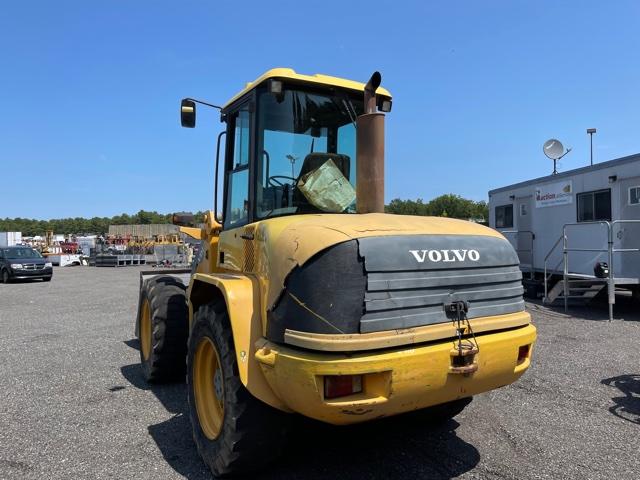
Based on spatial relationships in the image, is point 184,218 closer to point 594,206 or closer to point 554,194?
point 594,206

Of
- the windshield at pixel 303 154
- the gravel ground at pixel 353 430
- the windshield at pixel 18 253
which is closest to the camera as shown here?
the gravel ground at pixel 353 430

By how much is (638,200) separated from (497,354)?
915 cm

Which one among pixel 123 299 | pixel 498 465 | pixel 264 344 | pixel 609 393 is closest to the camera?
pixel 264 344

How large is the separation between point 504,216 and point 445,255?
1298 centimetres

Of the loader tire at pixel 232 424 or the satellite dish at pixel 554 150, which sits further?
the satellite dish at pixel 554 150

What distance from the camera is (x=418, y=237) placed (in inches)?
120

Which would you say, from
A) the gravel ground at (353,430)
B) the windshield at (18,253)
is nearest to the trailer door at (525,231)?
the gravel ground at (353,430)

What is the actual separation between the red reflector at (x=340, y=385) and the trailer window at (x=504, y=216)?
1318cm

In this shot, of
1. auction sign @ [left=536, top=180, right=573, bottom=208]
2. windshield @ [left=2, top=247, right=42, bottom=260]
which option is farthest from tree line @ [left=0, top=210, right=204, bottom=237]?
auction sign @ [left=536, top=180, right=573, bottom=208]

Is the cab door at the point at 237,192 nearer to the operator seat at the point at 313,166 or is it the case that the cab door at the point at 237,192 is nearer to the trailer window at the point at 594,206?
the operator seat at the point at 313,166

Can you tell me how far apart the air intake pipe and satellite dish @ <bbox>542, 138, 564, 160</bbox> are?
40.9 feet

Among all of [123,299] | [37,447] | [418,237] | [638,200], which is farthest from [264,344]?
[123,299]

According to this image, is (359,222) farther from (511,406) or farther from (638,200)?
(638,200)

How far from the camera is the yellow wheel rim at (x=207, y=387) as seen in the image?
3705 millimetres
